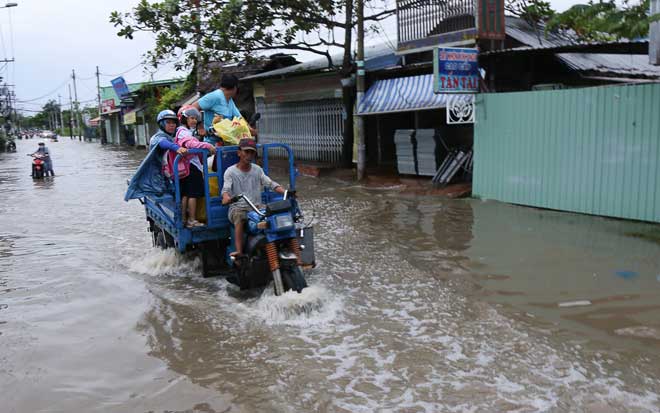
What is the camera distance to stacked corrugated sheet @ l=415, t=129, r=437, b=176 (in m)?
14.1

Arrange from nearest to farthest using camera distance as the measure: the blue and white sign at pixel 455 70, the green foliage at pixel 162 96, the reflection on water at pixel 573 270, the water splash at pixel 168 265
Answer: the reflection on water at pixel 573 270, the water splash at pixel 168 265, the blue and white sign at pixel 455 70, the green foliage at pixel 162 96

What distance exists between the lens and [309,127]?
65.6 ft

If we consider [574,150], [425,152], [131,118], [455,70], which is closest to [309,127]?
[425,152]

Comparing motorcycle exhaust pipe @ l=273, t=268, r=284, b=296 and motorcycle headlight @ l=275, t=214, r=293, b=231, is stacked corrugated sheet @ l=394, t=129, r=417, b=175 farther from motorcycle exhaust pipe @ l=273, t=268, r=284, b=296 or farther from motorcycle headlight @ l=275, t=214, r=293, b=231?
motorcycle exhaust pipe @ l=273, t=268, r=284, b=296

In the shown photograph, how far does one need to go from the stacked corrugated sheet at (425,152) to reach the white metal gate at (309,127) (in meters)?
4.15

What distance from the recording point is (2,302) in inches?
255

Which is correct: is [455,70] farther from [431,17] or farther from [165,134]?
[165,134]

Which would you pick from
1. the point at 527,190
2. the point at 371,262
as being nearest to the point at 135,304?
the point at 371,262

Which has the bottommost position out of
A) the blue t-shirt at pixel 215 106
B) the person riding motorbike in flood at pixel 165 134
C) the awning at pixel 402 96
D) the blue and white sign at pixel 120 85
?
the person riding motorbike in flood at pixel 165 134

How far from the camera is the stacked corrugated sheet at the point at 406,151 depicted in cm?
1479

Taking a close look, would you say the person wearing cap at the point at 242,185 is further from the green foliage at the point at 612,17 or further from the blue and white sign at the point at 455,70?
the blue and white sign at the point at 455,70

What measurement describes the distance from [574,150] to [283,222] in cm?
621

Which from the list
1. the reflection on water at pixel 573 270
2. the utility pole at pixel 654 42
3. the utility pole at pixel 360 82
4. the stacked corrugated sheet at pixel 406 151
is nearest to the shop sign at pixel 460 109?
the stacked corrugated sheet at pixel 406 151

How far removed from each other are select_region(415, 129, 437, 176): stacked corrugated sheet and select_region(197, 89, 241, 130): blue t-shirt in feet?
25.0
